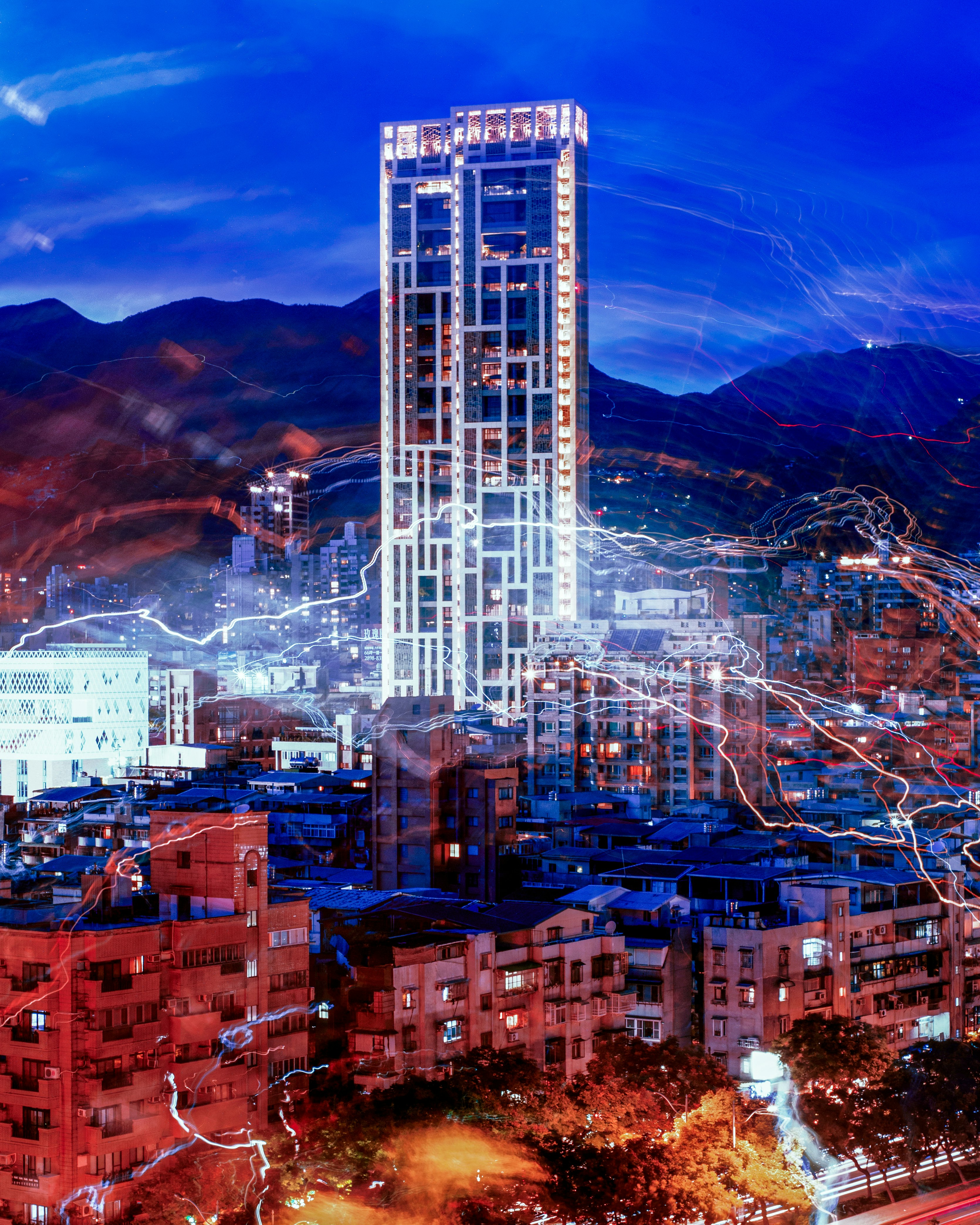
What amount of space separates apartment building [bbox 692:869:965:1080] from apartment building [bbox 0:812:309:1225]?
7.42 feet

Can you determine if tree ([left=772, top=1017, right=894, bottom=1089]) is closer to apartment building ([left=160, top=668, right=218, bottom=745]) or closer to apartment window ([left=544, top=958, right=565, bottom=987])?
apartment window ([left=544, top=958, right=565, bottom=987])

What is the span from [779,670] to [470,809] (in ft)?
37.2

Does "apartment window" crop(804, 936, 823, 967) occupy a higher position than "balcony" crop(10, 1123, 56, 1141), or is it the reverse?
"apartment window" crop(804, 936, 823, 967)

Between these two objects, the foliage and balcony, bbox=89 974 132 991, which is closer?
the foliage

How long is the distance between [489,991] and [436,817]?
3286 mm

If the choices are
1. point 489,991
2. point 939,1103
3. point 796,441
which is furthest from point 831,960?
point 796,441

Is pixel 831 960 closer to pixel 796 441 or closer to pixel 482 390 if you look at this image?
pixel 482 390

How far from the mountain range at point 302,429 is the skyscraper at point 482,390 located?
2263 mm

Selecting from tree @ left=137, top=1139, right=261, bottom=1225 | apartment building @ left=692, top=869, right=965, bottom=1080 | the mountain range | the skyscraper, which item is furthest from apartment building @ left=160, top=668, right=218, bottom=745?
tree @ left=137, top=1139, right=261, bottom=1225

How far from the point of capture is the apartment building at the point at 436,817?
10.1 m

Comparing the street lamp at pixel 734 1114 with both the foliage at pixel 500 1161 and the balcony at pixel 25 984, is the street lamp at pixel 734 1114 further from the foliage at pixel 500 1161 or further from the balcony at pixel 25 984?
the balcony at pixel 25 984

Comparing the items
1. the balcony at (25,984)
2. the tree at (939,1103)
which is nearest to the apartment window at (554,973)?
the tree at (939,1103)

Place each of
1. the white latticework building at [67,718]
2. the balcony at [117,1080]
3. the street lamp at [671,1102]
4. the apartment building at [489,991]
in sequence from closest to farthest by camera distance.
Answer: 1. the balcony at [117,1080]
2. the street lamp at [671,1102]
3. the apartment building at [489,991]
4. the white latticework building at [67,718]

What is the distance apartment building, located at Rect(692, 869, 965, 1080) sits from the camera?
7605 mm
